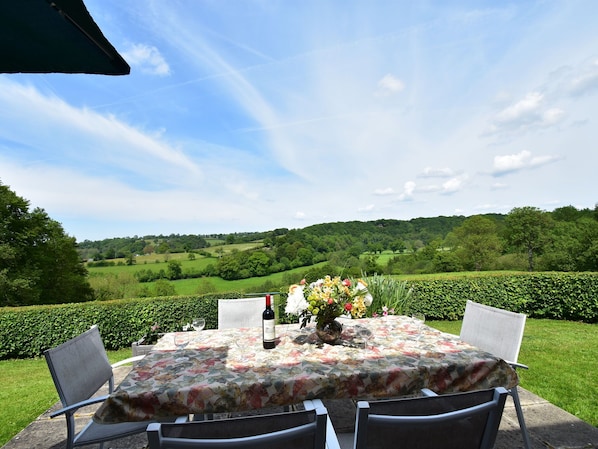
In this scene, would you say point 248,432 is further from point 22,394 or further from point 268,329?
point 22,394

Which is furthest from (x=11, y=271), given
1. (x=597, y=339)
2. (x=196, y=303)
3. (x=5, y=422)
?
(x=597, y=339)

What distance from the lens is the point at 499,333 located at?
2.33m

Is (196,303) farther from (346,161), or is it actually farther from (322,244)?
(346,161)

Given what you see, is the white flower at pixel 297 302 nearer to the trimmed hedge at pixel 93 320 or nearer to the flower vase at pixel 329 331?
the flower vase at pixel 329 331

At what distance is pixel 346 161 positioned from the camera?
10.4 metres

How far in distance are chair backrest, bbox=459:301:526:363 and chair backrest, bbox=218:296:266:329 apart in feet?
6.03

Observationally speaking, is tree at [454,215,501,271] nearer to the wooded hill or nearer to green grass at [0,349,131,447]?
the wooded hill

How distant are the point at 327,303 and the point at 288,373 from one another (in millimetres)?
503

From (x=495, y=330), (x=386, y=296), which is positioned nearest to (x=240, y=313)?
(x=495, y=330)

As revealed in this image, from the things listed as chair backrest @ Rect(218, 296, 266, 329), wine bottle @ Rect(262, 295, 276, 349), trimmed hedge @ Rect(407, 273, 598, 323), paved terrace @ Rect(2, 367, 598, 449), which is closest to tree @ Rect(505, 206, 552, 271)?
trimmed hedge @ Rect(407, 273, 598, 323)

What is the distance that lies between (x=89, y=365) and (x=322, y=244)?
8405 mm

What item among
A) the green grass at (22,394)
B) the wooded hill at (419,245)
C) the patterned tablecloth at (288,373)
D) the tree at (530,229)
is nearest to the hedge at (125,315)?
the green grass at (22,394)

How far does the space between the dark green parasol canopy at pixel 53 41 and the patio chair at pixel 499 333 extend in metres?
2.80

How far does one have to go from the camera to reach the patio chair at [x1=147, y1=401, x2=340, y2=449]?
0.90 meters
